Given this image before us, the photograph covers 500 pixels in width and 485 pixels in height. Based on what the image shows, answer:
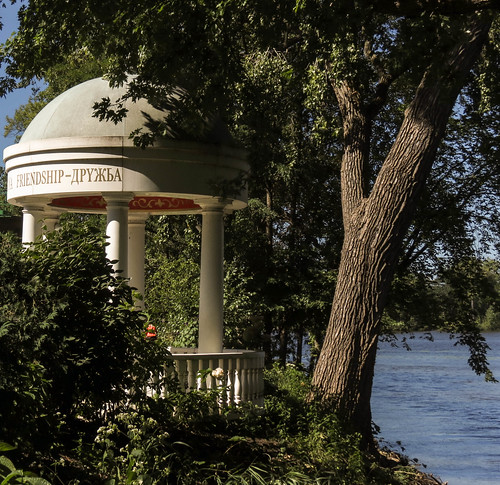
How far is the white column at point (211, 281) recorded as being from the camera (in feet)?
50.9

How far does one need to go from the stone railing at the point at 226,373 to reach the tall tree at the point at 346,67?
1.75m

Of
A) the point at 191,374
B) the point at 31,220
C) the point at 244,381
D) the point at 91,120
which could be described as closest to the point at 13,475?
the point at 191,374

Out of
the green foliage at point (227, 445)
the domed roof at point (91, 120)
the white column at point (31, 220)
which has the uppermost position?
the domed roof at point (91, 120)

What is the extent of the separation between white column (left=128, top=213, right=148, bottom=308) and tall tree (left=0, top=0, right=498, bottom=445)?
136 inches

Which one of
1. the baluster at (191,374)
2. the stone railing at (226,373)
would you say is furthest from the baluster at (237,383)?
the baluster at (191,374)

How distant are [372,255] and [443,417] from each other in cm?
3254

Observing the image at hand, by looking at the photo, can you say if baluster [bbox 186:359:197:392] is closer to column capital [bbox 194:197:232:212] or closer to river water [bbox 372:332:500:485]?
column capital [bbox 194:197:232:212]

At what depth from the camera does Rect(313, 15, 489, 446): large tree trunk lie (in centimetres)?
1588

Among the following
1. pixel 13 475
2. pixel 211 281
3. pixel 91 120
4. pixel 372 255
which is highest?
pixel 91 120

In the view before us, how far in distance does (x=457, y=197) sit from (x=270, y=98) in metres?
8.72

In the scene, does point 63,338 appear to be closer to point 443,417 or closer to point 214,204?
point 214,204

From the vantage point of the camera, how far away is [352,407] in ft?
52.4

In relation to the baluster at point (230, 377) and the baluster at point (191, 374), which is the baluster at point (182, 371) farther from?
the baluster at point (230, 377)

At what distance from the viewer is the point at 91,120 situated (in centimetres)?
1477
